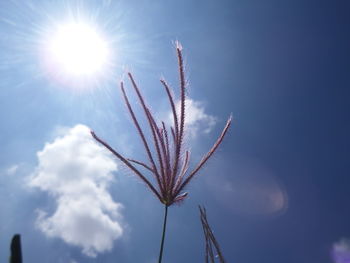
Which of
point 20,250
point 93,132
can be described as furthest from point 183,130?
point 20,250

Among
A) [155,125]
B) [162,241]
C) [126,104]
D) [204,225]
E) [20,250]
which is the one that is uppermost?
[126,104]

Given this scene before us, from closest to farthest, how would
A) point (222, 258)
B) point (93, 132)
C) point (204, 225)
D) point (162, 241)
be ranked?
1. point (162, 241)
2. point (222, 258)
3. point (93, 132)
4. point (204, 225)

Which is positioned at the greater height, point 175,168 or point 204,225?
point 175,168

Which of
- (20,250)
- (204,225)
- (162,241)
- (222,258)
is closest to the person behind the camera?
(20,250)

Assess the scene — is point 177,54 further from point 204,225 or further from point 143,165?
point 204,225

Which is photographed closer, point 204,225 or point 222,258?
point 222,258

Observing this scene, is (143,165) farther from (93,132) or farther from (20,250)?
(20,250)

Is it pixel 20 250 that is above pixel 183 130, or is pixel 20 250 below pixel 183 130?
below

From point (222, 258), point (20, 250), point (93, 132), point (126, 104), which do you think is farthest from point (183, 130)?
point (20, 250)

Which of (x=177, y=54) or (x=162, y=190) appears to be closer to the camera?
(x=177, y=54)
